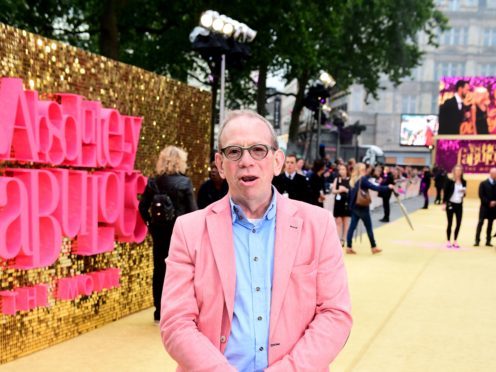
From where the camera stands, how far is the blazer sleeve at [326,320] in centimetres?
223

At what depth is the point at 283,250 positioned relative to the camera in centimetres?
232

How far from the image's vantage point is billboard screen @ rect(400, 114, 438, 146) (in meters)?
63.7

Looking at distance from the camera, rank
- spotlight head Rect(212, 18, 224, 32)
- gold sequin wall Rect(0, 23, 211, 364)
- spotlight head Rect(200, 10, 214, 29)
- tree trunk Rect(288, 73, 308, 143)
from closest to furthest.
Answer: gold sequin wall Rect(0, 23, 211, 364) < spotlight head Rect(200, 10, 214, 29) < spotlight head Rect(212, 18, 224, 32) < tree trunk Rect(288, 73, 308, 143)

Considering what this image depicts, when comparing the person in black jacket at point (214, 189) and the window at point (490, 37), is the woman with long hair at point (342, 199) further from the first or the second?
the window at point (490, 37)

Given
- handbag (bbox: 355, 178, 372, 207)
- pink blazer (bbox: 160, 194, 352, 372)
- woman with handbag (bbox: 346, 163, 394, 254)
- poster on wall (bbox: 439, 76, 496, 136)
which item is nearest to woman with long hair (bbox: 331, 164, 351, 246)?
woman with handbag (bbox: 346, 163, 394, 254)

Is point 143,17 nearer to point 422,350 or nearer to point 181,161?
point 181,161

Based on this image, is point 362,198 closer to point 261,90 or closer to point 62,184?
point 62,184

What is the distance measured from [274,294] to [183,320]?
35 cm

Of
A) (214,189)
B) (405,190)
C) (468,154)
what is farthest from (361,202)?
(468,154)

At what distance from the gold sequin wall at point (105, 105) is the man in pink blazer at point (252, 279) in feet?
10.7

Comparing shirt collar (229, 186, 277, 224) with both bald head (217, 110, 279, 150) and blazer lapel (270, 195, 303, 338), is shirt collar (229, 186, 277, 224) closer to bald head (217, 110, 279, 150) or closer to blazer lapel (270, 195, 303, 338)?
blazer lapel (270, 195, 303, 338)

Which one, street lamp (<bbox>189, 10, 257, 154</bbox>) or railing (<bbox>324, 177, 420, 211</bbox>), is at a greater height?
street lamp (<bbox>189, 10, 257, 154</bbox>)

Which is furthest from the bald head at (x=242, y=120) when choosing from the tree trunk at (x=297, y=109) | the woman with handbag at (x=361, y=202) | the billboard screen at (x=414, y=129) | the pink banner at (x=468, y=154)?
the billboard screen at (x=414, y=129)

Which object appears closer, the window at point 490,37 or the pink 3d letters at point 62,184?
the pink 3d letters at point 62,184
